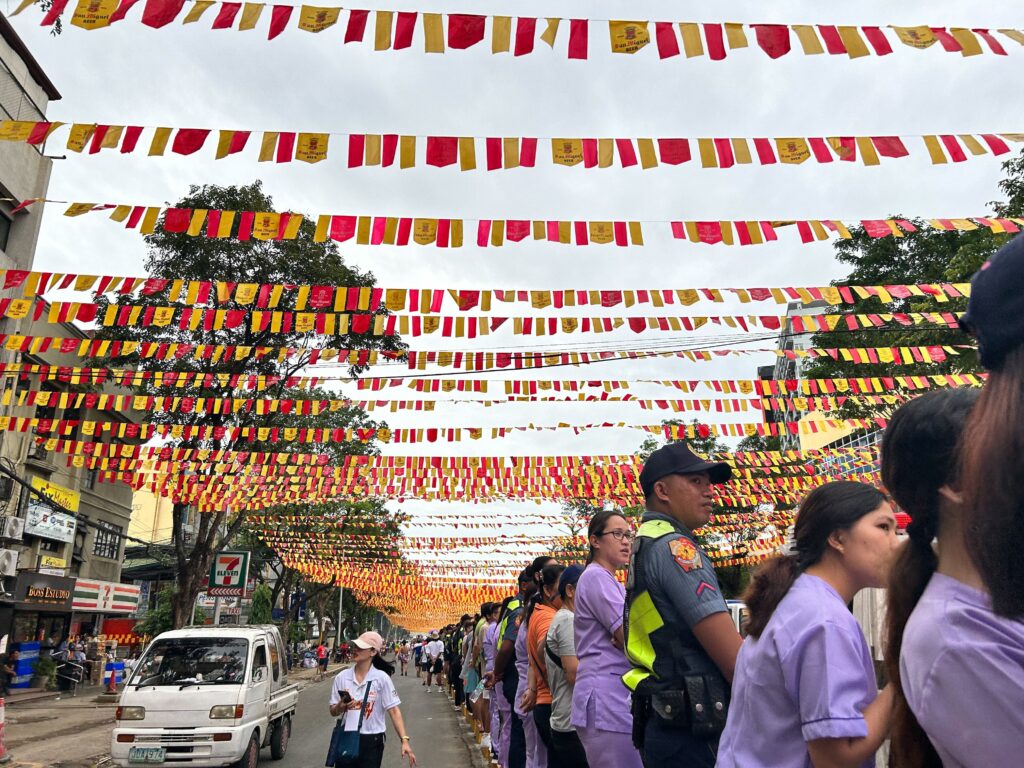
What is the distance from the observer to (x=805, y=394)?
14.7 metres

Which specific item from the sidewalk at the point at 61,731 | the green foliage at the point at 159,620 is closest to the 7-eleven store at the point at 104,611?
the green foliage at the point at 159,620

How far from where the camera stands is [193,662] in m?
10.0

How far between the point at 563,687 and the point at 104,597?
86.0 feet

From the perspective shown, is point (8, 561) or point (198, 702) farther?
point (8, 561)

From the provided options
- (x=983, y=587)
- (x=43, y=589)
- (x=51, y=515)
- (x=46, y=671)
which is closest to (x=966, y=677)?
(x=983, y=587)

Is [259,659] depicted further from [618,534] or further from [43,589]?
[43,589]

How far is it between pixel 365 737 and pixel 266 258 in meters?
18.3

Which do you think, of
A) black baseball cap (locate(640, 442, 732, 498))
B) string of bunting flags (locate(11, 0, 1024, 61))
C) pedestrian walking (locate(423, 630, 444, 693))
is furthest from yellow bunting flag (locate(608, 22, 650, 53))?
pedestrian walking (locate(423, 630, 444, 693))

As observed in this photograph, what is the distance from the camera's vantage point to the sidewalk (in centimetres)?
1156

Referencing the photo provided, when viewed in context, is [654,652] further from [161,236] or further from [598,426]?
[161,236]

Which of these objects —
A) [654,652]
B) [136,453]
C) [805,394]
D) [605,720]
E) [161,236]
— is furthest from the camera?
[161,236]

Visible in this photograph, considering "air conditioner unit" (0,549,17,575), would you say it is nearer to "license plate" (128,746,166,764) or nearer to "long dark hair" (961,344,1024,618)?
"license plate" (128,746,166,764)

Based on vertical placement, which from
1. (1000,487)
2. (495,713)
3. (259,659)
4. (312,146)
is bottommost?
(495,713)

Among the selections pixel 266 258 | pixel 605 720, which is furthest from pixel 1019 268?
pixel 266 258
